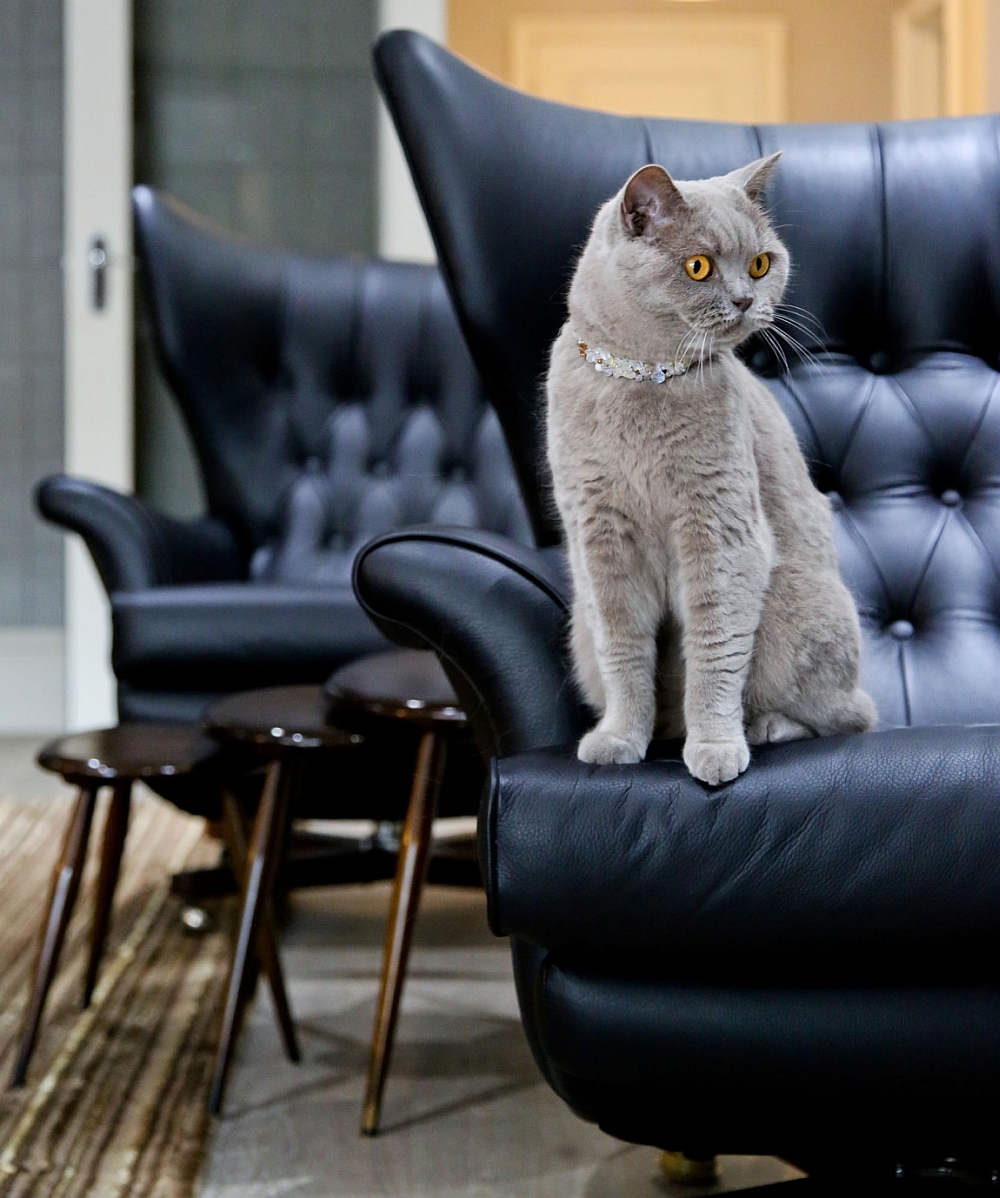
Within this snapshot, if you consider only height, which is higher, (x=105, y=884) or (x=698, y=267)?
(x=698, y=267)

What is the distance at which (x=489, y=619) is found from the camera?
1.11m

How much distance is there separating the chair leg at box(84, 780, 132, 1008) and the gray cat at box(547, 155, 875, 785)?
3.30ft

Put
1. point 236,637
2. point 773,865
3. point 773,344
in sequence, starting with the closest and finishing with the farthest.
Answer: point 773,865 → point 773,344 → point 236,637

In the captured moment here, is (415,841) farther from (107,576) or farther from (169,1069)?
(107,576)

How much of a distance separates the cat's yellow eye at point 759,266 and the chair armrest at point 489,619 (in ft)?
0.99

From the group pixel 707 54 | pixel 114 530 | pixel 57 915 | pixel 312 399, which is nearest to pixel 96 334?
pixel 312 399

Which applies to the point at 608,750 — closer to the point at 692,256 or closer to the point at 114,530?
the point at 692,256

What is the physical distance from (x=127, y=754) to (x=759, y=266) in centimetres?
110

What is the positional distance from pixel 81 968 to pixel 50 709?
2181 mm

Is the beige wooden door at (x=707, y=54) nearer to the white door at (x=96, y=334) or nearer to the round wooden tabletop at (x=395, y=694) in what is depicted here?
the white door at (x=96, y=334)

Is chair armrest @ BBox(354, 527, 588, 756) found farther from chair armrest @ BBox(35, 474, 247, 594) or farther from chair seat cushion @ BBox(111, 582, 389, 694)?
chair armrest @ BBox(35, 474, 247, 594)

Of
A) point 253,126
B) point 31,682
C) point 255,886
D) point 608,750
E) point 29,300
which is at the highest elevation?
point 253,126

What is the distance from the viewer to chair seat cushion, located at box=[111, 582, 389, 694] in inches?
86.6

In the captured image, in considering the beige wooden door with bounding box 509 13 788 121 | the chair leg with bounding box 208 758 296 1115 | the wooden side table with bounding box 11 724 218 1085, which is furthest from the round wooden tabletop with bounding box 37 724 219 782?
the beige wooden door with bounding box 509 13 788 121
